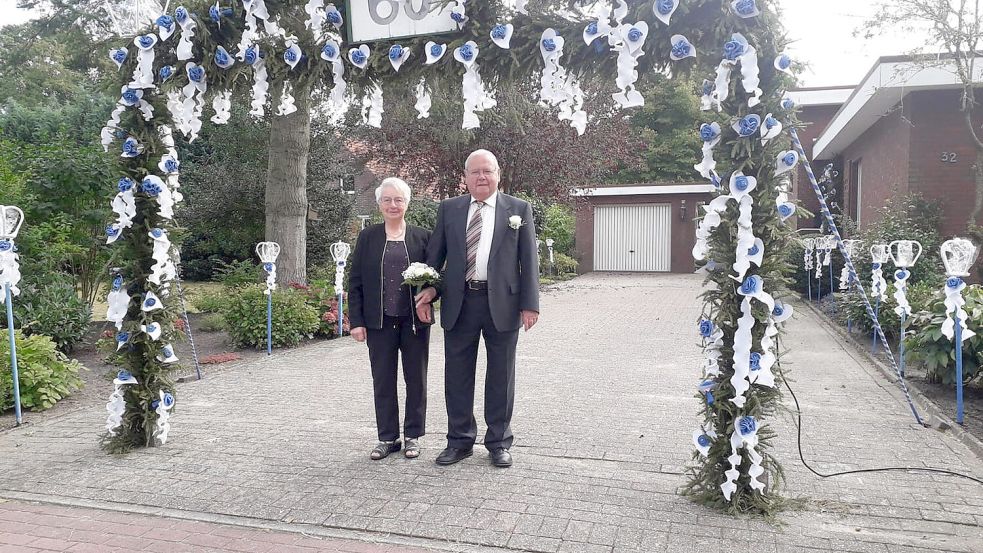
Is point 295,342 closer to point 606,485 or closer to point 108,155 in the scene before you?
point 108,155

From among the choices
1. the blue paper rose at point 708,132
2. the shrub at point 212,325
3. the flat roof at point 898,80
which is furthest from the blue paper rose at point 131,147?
the flat roof at point 898,80

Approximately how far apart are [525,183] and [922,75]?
27.3 feet

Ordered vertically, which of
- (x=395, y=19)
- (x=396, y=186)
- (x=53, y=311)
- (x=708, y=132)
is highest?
(x=395, y=19)

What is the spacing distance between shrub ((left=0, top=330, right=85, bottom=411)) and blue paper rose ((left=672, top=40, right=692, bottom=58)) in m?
5.87

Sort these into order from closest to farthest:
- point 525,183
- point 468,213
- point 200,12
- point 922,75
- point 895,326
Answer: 1. point 468,213
2. point 200,12
3. point 895,326
4. point 922,75
5. point 525,183

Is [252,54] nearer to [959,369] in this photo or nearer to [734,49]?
[734,49]

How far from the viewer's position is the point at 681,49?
3.69 m

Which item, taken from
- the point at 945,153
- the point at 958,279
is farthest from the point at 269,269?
the point at 945,153

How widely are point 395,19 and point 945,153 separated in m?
11.0

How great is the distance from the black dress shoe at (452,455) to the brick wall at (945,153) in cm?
1065

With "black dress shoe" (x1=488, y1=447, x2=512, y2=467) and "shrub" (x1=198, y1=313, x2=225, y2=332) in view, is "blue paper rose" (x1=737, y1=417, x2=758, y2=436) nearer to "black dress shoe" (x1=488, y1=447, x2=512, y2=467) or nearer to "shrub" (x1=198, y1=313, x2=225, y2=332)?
"black dress shoe" (x1=488, y1=447, x2=512, y2=467)

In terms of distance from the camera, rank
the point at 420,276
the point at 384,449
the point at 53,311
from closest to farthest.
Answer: the point at 420,276 < the point at 384,449 < the point at 53,311

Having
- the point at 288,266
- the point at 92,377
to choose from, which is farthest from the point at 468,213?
the point at 288,266

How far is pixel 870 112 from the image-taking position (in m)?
13.6
